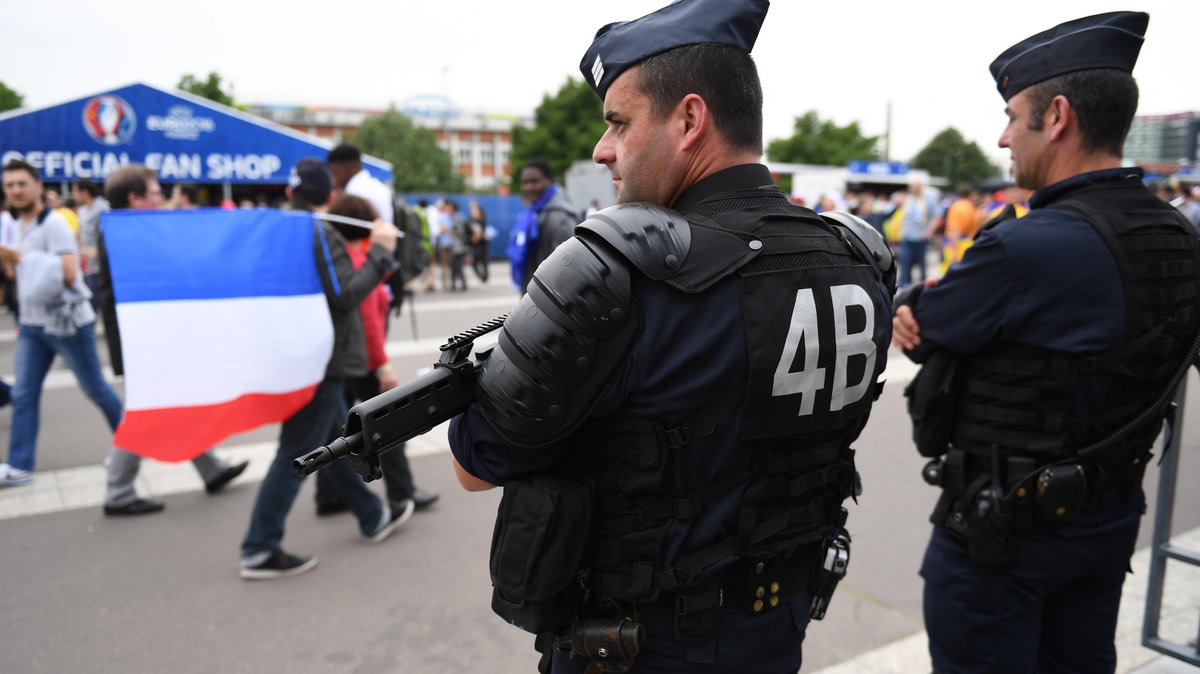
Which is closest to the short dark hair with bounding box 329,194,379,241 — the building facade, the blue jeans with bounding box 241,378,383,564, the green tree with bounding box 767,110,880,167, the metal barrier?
the blue jeans with bounding box 241,378,383,564

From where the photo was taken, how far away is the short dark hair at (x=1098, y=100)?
2084mm

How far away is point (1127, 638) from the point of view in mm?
3270

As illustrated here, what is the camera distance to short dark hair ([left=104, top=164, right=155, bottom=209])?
4680mm

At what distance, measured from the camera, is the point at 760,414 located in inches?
57.4

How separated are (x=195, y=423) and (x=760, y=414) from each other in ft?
10.4

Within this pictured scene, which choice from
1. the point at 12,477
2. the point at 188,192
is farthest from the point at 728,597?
the point at 188,192

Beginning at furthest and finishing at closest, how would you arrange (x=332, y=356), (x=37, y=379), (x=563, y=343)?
(x=37, y=379), (x=332, y=356), (x=563, y=343)

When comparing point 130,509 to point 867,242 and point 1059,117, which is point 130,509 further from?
point 1059,117

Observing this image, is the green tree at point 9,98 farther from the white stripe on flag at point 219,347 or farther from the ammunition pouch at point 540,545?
the ammunition pouch at point 540,545

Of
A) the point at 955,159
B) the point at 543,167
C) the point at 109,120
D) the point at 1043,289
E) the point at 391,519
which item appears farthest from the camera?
the point at 955,159

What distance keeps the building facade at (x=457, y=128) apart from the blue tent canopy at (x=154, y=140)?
236ft

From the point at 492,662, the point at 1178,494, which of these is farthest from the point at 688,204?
the point at 1178,494

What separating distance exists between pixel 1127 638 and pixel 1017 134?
7.56 feet

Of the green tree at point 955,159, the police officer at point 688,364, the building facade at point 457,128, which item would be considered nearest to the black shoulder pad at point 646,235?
the police officer at point 688,364
